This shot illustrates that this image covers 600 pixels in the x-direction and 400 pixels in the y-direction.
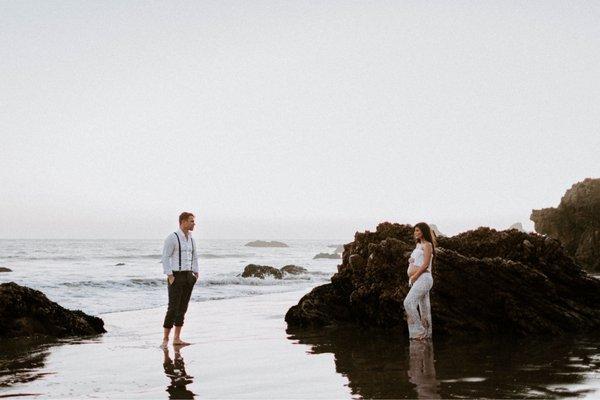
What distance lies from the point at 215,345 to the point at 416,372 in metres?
4.29

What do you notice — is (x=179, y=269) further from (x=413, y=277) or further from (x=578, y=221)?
(x=578, y=221)

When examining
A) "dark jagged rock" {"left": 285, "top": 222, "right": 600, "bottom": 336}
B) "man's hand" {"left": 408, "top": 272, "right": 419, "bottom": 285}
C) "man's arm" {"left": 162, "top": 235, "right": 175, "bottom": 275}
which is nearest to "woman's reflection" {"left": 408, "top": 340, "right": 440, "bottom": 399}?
"man's hand" {"left": 408, "top": 272, "right": 419, "bottom": 285}

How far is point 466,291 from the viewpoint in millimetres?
11539

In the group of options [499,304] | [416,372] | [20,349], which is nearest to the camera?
[416,372]

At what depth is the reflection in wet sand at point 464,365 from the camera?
6371 millimetres

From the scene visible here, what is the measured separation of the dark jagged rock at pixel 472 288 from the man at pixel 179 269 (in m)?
3.17

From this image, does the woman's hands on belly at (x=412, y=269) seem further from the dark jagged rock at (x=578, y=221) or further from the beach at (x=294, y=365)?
the dark jagged rock at (x=578, y=221)

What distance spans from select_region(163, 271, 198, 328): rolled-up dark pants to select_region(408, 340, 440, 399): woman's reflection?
Result: 428 centimetres

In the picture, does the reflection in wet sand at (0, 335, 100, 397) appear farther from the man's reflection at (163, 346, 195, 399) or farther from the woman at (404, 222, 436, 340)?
the woman at (404, 222, 436, 340)

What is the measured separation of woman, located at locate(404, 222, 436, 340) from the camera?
34.1ft

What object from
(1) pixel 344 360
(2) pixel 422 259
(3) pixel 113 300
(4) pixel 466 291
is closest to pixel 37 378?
(1) pixel 344 360

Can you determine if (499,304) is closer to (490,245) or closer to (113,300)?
(490,245)

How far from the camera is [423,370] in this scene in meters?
7.60

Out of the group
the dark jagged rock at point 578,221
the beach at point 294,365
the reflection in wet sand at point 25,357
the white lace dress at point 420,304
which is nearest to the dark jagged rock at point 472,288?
the beach at point 294,365
